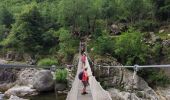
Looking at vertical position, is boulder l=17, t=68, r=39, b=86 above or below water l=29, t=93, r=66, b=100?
above

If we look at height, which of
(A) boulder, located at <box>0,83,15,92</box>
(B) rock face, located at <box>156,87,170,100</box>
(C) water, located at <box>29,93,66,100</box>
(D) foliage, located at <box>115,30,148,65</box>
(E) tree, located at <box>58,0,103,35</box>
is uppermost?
(E) tree, located at <box>58,0,103,35</box>

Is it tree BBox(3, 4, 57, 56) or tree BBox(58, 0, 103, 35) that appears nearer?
tree BBox(3, 4, 57, 56)

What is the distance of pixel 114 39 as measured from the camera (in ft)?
90.9

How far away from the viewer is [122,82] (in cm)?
2284

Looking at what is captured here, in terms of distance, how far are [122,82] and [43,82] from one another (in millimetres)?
5358

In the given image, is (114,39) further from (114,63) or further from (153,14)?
(153,14)

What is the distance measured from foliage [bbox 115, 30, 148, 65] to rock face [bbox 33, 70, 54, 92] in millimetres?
5739

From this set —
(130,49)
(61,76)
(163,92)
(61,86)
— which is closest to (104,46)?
(130,49)

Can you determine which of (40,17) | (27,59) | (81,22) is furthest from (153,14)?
(27,59)

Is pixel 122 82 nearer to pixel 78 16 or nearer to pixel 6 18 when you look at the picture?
pixel 78 16

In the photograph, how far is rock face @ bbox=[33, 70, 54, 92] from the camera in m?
20.7

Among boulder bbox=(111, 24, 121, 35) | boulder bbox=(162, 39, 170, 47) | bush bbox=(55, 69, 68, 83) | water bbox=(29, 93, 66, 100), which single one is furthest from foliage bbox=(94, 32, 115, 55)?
boulder bbox=(111, 24, 121, 35)

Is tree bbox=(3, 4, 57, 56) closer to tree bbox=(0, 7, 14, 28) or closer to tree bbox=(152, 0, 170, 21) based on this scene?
tree bbox=(0, 7, 14, 28)

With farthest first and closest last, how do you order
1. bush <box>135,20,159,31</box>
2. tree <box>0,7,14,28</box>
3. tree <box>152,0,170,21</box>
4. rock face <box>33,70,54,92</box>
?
tree <box>0,7,14,28</box> → tree <box>152,0,170,21</box> → bush <box>135,20,159,31</box> → rock face <box>33,70,54,92</box>
